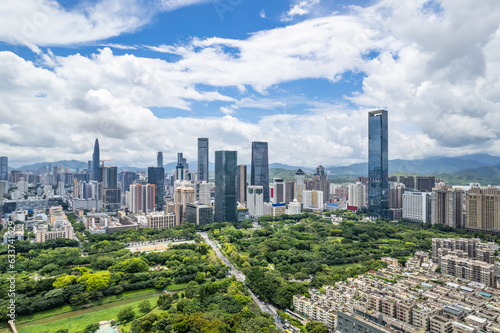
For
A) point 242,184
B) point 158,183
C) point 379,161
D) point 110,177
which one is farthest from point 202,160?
point 379,161

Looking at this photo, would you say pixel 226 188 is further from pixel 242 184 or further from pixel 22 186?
pixel 22 186

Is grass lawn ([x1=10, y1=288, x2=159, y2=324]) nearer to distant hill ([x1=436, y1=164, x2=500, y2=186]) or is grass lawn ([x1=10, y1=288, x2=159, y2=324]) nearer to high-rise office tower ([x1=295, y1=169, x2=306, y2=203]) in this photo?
high-rise office tower ([x1=295, y1=169, x2=306, y2=203])

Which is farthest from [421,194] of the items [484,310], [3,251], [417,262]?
[3,251]

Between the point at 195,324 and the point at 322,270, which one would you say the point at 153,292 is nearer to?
the point at 195,324

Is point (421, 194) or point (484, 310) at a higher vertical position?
point (421, 194)

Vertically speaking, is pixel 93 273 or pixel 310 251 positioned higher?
pixel 93 273

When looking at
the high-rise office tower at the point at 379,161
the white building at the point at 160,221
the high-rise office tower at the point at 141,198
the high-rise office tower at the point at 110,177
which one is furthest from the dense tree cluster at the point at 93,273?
the high-rise office tower at the point at 110,177

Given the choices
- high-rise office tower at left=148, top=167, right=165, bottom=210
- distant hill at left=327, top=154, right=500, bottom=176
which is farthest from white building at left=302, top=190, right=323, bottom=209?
distant hill at left=327, top=154, right=500, bottom=176
